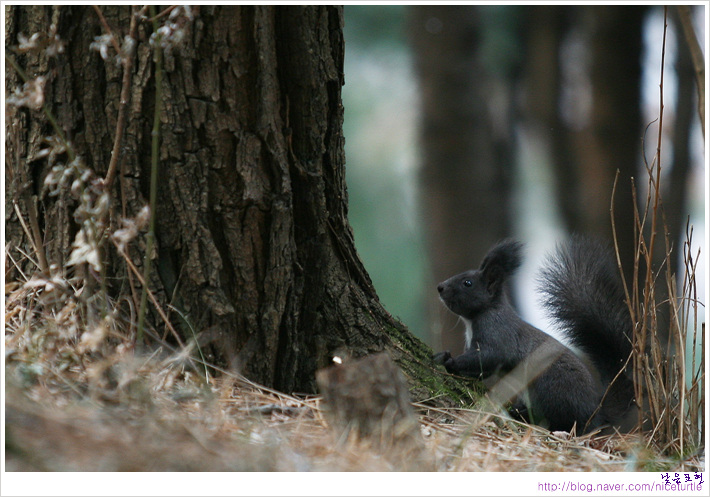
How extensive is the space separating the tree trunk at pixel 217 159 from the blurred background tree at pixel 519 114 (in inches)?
123

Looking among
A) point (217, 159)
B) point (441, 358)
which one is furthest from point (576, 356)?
point (217, 159)

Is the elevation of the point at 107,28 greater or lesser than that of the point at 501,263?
greater

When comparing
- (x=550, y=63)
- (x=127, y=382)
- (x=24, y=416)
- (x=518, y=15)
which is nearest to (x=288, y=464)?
(x=127, y=382)

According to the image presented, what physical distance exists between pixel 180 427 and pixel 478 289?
8.07ft

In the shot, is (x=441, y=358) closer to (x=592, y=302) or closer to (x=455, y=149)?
(x=592, y=302)

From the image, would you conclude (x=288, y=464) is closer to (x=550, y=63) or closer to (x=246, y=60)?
(x=246, y=60)

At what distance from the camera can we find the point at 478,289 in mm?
3904

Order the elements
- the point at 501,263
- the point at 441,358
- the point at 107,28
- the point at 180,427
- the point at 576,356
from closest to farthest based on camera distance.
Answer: the point at 180,427, the point at 107,28, the point at 441,358, the point at 576,356, the point at 501,263

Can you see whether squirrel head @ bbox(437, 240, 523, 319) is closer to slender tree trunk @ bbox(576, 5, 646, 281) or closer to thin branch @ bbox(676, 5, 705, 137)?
thin branch @ bbox(676, 5, 705, 137)

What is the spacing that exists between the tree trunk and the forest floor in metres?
0.22

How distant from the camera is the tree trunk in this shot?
2410 millimetres

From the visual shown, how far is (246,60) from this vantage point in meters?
2.44

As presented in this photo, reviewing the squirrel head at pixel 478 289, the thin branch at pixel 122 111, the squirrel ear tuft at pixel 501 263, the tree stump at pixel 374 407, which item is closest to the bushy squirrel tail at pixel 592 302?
the squirrel ear tuft at pixel 501 263

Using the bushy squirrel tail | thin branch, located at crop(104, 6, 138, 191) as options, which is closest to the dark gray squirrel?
the bushy squirrel tail
